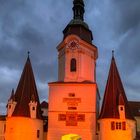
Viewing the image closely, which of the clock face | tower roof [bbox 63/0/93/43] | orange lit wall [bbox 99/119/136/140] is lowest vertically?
orange lit wall [bbox 99/119/136/140]

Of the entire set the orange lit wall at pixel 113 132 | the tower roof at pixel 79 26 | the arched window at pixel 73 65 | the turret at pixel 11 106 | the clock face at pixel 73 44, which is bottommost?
the orange lit wall at pixel 113 132

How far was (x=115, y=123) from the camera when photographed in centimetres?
3500

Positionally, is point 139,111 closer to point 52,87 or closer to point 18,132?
point 52,87

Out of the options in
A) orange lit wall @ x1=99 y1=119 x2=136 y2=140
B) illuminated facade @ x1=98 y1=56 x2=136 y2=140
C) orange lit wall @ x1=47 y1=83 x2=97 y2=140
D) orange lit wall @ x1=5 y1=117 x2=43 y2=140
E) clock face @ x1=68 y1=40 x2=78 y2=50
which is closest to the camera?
orange lit wall @ x1=99 y1=119 x2=136 y2=140

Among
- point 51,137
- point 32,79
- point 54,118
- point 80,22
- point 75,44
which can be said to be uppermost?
point 80,22

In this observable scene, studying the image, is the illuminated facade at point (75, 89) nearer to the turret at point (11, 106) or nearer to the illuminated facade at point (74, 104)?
the illuminated facade at point (74, 104)

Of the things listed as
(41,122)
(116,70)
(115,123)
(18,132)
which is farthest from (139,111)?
(18,132)

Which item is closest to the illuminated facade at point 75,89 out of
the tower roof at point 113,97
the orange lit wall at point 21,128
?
the tower roof at point 113,97

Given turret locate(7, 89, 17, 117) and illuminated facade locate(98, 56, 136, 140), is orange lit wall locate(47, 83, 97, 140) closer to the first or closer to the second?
illuminated facade locate(98, 56, 136, 140)

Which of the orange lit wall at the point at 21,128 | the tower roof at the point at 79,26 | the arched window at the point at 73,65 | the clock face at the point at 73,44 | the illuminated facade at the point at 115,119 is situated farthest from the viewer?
the tower roof at the point at 79,26

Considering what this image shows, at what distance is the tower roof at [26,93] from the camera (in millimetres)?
37562

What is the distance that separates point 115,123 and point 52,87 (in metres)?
9.62

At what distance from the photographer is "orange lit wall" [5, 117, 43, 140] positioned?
3591 cm

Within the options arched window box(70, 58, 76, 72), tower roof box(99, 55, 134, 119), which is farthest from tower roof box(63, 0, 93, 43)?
tower roof box(99, 55, 134, 119)
